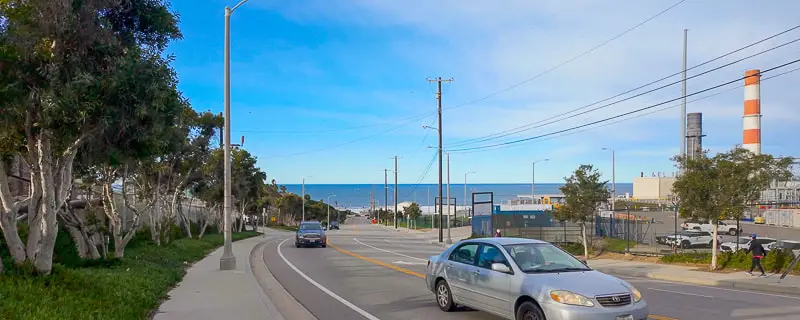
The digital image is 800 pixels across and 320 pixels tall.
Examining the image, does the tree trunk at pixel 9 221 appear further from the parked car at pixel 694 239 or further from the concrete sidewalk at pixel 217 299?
the parked car at pixel 694 239

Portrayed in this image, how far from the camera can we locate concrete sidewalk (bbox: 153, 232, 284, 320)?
1021 cm

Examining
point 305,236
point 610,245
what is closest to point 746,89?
point 610,245

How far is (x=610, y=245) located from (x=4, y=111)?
99.0ft

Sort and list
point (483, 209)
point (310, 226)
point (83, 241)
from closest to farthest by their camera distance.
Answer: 1. point (83, 241)
2. point (310, 226)
3. point (483, 209)

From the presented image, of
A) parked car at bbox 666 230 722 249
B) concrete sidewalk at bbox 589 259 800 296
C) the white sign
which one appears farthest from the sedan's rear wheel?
the white sign

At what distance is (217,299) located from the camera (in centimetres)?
1205

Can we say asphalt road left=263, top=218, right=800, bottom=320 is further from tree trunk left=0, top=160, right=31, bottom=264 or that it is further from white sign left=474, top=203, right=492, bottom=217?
white sign left=474, top=203, right=492, bottom=217

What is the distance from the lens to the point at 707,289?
16188 mm

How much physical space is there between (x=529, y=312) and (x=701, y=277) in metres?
12.8

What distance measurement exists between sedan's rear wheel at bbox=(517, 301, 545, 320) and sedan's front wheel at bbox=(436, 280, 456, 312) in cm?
230

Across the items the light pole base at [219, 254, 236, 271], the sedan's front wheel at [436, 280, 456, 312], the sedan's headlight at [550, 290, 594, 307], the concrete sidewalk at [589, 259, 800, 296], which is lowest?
the concrete sidewalk at [589, 259, 800, 296]

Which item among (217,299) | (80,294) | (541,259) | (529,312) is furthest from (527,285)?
(80,294)

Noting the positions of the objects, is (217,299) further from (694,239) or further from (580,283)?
(694,239)

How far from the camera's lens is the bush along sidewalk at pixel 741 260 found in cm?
1962
